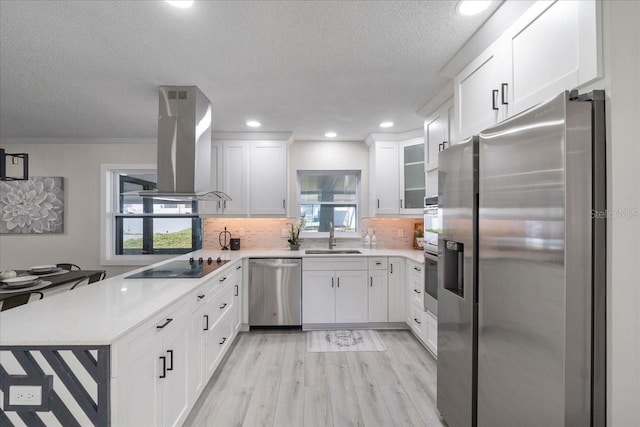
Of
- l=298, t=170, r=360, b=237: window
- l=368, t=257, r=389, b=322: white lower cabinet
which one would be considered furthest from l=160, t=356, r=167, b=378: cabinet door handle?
l=298, t=170, r=360, b=237: window

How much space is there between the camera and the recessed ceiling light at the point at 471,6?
1.50m

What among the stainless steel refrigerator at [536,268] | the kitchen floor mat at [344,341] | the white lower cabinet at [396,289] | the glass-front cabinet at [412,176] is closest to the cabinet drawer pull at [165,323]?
the stainless steel refrigerator at [536,268]

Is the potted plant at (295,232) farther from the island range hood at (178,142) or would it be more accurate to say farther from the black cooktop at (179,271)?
the island range hood at (178,142)

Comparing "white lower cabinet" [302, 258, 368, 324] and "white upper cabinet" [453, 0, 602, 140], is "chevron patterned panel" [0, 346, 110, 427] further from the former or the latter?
"white lower cabinet" [302, 258, 368, 324]

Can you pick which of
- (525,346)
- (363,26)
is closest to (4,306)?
(363,26)

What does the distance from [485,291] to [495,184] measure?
0.51m

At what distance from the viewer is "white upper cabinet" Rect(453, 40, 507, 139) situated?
1646 millimetres

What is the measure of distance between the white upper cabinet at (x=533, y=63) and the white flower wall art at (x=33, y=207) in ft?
16.5

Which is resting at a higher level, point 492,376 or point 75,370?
point 75,370

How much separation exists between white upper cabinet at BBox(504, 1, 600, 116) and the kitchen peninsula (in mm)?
2022

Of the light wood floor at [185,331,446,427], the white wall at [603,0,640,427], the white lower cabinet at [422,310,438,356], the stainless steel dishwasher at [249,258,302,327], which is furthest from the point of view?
the stainless steel dishwasher at [249,258,302,327]

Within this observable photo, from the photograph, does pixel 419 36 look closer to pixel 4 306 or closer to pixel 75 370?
pixel 75 370

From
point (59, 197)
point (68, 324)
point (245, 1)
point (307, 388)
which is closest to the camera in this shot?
point (68, 324)

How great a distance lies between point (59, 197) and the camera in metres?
4.05
